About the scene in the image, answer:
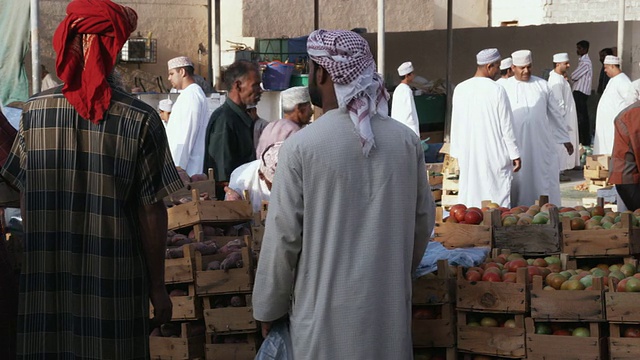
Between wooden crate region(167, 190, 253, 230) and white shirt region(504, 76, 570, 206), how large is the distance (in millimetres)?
4929

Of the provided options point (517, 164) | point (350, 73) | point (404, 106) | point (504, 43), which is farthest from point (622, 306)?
point (504, 43)

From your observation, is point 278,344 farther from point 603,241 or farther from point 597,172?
point 597,172

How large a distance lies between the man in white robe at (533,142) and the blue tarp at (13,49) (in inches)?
185

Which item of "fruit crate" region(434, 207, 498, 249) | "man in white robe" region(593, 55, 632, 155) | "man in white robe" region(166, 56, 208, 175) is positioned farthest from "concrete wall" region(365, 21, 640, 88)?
"fruit crate" region(434, 207, 498, 249)

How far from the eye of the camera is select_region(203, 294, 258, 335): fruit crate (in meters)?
5.11

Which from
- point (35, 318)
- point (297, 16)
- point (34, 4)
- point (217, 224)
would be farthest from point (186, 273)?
point (297, 16)

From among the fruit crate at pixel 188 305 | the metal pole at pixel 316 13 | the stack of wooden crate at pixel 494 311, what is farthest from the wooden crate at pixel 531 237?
the metal pole at pixel 316 13

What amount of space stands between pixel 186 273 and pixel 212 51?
1247 centimetres

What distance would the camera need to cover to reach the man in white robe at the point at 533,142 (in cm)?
1048

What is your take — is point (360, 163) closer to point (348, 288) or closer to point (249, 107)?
point (348, 288)

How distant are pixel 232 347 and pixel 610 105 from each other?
10414 millimetres

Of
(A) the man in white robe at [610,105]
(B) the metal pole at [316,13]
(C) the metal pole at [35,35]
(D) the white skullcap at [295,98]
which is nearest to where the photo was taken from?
(D) the white skullcap at [295,98]

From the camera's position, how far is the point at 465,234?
19.9ft

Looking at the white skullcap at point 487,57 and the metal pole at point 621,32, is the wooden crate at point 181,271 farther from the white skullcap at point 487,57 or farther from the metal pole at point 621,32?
the metal pole at point 621,32
